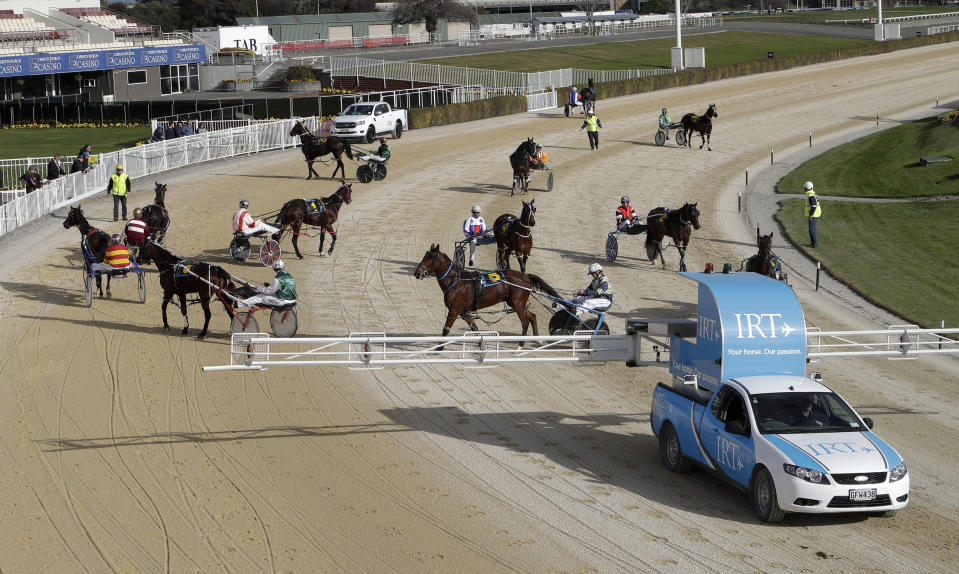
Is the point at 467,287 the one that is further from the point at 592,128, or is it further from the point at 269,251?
the point at 592,128

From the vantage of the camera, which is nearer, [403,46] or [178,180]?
[178,180]

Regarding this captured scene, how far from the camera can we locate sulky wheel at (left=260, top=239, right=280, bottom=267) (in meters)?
26.2

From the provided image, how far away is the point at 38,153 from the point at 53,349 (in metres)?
33.6

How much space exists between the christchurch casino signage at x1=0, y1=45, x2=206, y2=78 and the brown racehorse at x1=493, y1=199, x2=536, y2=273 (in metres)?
47.4

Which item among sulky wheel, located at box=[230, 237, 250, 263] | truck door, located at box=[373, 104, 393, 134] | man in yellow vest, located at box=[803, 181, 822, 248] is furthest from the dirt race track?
truck door, located at box=[373, 104, 393, 134]

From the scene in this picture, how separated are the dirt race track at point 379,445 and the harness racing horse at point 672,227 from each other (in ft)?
2.56

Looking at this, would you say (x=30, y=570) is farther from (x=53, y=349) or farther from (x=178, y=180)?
(x=178, y=180)

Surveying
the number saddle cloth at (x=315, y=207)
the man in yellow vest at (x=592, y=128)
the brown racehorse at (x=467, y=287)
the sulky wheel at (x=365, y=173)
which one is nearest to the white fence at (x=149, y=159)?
the sulky wheel at (x=365, y=173)

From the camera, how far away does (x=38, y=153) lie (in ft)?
165

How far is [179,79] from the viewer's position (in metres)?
75.8

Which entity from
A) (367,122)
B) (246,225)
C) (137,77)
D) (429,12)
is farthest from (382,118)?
(429,12)

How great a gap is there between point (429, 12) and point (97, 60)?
48339 mm

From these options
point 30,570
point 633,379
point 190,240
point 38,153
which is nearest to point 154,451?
point 30,570

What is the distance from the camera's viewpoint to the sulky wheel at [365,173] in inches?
1481
